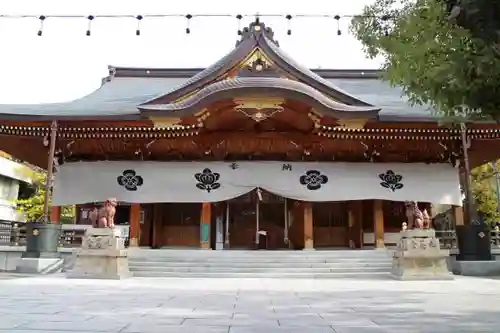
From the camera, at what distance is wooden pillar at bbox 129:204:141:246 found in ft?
46.3

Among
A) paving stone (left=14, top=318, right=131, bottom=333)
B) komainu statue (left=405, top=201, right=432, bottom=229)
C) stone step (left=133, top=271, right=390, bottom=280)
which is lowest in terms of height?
stone step (left=133, top=271, right=390, bottom=280)

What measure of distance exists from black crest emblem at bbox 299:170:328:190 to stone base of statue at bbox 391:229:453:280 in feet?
14.5

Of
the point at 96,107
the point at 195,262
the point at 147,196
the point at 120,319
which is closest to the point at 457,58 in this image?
the point at 120,319

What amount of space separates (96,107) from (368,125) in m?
9.36

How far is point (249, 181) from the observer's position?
14.4 meters

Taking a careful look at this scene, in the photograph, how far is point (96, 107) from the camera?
14539 millimetres

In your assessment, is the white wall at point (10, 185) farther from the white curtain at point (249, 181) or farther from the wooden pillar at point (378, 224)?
the wooden pillar at point (378, 224)

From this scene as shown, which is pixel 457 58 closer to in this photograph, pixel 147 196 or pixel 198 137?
pixel 198 137

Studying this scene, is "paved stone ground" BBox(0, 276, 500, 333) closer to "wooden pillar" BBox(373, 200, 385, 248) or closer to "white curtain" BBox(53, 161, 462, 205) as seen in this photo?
"wooden pillar" BBox(373, 200, 385, 248)

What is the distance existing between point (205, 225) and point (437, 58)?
10603 mm

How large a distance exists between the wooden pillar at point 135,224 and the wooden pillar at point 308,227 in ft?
18.9

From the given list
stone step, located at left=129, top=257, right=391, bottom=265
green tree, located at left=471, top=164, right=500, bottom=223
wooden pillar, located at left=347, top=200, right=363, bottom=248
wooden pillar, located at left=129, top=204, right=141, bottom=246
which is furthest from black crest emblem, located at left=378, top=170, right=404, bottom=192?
green tree, located at left=471, top=164, right=500, bottom=223

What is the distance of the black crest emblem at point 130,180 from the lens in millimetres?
14367

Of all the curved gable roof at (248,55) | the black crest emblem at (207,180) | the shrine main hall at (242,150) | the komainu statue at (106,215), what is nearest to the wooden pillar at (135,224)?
the shrine main hall at (242,150)
